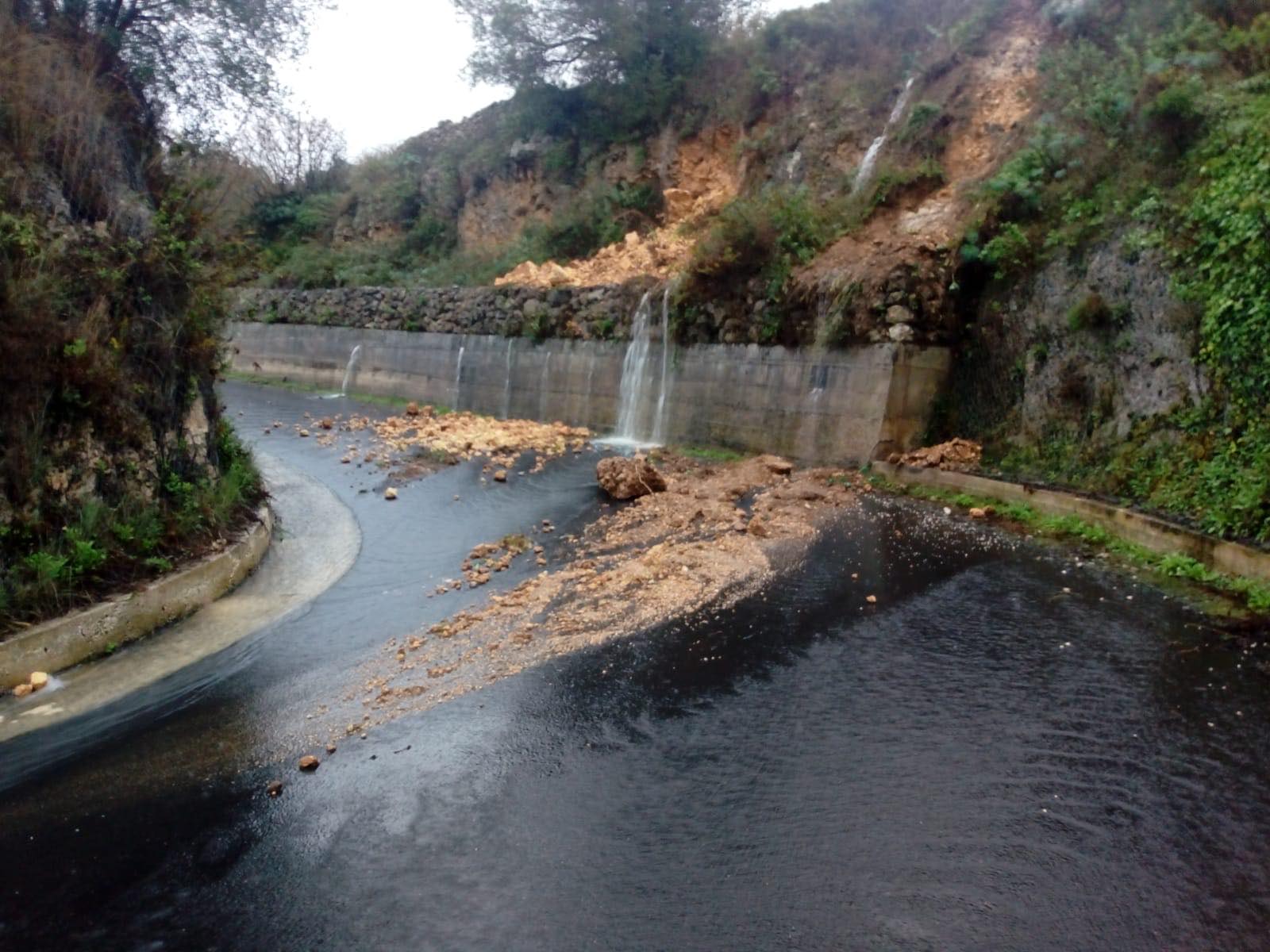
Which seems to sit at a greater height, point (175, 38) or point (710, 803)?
point (175, 38)

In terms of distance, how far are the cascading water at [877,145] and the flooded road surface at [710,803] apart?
41.6 feet

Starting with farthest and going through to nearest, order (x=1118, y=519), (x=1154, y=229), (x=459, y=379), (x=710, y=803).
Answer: (x=459, y=379)
(x=1154, y=229)
(x=1118, y=519)
(x=710, y=803)

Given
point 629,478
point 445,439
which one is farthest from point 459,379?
point 629,478

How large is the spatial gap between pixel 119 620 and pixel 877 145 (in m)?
17.4

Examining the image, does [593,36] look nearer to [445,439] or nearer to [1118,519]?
[445,439]

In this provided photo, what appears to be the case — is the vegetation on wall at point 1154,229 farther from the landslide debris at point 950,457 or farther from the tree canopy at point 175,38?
the tree canopy at point 175,38

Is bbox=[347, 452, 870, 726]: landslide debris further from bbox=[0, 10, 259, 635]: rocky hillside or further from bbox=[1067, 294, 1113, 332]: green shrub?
bbox=[1067, 294, 1113, 332]: green shrub

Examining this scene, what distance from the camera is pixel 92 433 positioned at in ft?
24.3

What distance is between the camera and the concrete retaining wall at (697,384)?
1317 centimetres

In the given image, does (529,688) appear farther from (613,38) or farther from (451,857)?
(613,38)

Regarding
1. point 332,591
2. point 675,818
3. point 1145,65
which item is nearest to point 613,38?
point 1145,65

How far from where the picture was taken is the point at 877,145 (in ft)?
60.8

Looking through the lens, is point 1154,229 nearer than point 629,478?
Yes

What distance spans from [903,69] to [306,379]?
1926cm
